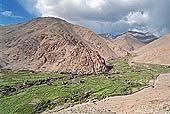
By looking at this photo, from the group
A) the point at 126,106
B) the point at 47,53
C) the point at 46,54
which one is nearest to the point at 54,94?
the point at 126,106

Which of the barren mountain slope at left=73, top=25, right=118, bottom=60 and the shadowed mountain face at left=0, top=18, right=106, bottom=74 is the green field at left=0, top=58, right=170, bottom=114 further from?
the barren mountain slope at left=73, top=25, right=118, bottom=60

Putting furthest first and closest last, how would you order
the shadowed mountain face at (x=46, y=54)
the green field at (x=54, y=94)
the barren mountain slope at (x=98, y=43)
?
the barren mountain slope at (x=98, y=43), the shadowed mountain face at (x=46, y=54), the green field at (x=54, y=94)

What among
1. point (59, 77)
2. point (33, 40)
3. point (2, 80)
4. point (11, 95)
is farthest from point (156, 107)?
point (33, 40)

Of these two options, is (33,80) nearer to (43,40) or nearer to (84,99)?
(84,99)

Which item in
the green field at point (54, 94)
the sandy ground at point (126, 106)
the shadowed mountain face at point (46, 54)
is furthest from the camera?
the shadowed mountain face at point (46, 54)

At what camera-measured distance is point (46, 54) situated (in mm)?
89000

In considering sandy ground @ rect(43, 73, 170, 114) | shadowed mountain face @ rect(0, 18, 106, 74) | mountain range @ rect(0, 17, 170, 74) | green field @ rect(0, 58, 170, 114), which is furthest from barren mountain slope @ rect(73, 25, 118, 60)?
sandy ground @ rect(43, 73, 170, 114)

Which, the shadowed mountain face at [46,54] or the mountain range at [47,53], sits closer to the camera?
the shadowed mountain face at [46,54]

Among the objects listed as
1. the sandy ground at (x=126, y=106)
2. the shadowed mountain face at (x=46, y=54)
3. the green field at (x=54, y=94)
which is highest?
the shadowed mountain face at (x=46, y=54)

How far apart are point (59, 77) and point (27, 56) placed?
34893mm

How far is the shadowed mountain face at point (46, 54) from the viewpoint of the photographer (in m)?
80.1

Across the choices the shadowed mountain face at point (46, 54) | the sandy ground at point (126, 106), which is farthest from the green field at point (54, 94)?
the shadowed mountain face at point (46, 54)

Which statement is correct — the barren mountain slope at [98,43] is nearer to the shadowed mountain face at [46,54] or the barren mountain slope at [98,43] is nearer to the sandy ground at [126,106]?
the shadowed mountain face at [46,54]

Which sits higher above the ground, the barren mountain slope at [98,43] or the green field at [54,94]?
the barren mountain slope at [98,43]
